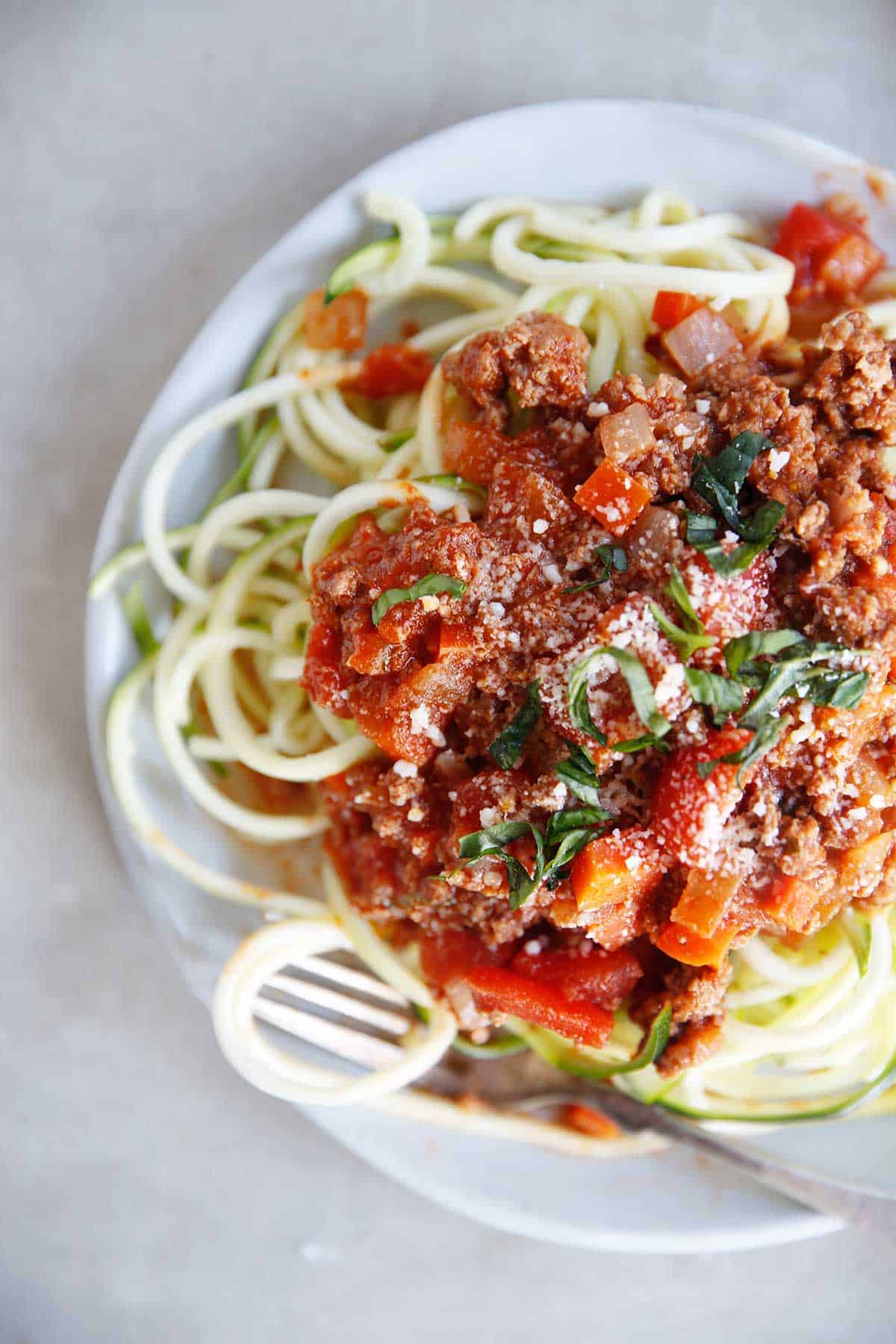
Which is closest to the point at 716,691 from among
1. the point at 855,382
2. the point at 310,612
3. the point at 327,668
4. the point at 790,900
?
the point at 790,900

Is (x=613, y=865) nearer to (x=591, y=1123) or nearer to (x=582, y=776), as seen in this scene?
(x=582, y=776)

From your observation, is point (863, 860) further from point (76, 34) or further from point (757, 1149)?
point (76, 34)

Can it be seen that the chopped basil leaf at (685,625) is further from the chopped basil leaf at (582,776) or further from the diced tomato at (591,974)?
the diced tomato at (591,974)

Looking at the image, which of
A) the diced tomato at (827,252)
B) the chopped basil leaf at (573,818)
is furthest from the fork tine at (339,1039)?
the diced tomato at (827,252)

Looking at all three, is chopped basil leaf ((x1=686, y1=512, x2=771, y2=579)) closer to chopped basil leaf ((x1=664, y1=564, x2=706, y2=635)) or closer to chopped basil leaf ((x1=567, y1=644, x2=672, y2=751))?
chopped basil leaf ((x1=664, y1=564, x2=706, y2=635))

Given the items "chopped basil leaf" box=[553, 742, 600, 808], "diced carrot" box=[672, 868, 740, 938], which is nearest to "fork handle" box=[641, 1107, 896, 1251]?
"diced carrot" box=[672, 868, 740, 938]

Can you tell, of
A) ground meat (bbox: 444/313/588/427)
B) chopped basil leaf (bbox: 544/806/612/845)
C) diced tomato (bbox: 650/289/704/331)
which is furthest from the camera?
diced tomato (bbox: 650/289/704/331)
